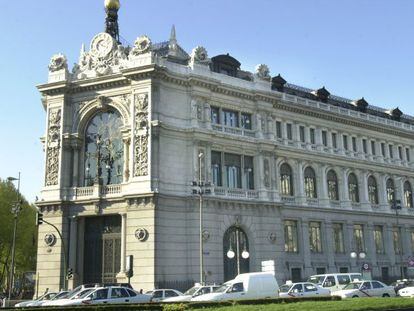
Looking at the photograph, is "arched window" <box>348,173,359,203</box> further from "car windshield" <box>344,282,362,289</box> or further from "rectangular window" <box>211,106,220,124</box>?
"car windshield" <box>344,282,362,289</box>

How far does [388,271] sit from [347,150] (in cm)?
1415

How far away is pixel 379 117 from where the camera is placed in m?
66.1

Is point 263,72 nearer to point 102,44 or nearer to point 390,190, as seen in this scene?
point 102,44

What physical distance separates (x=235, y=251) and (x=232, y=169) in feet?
24.3

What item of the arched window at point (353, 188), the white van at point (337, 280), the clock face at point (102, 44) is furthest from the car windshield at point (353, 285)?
the clock face at point (102, 44)

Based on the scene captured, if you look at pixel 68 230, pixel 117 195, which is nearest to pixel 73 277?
pixel 68 230

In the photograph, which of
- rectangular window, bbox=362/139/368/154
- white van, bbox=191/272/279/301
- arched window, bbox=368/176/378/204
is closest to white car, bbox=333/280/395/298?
white van, bbox=191/272/279/301

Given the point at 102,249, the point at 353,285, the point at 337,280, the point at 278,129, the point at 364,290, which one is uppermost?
the point at 278,129

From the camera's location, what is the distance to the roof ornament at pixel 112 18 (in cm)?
5491

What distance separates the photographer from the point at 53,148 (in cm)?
4853

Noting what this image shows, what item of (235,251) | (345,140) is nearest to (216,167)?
(235,251)

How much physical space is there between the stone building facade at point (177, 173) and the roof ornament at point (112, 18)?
16.8 ft

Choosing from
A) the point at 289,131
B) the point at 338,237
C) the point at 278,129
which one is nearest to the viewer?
the point at 278,129

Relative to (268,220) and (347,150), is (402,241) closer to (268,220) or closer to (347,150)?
(347,150)
